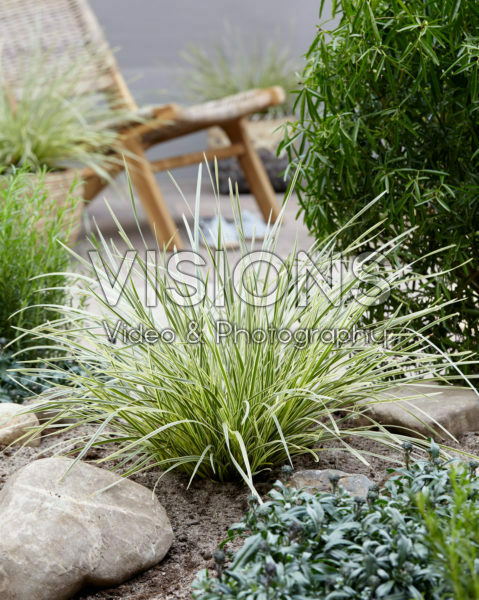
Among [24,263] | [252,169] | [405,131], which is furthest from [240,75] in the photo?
[405,131]

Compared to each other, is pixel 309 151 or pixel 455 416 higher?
pixel 309 151

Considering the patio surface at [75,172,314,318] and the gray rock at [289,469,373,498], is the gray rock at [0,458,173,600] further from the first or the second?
the patio surface at [75,172,314,318]

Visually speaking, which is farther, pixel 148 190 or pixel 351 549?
pixel 148 190

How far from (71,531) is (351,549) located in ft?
1.46

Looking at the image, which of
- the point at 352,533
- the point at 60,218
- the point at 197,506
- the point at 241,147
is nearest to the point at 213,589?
the point at 352,533

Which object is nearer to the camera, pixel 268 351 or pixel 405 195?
pixel 268 351

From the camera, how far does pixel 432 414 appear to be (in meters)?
1.54

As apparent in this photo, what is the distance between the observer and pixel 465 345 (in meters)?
1.63

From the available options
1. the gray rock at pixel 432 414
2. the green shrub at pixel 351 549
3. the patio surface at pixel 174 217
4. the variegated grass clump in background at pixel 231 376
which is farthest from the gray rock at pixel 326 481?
the patio surface at pixel 174 217

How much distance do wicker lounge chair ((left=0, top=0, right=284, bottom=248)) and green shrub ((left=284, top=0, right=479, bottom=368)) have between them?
2133 millimetres

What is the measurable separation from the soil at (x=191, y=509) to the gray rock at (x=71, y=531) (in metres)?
0.03

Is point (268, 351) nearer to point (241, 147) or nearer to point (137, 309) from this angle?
point (137, 309)

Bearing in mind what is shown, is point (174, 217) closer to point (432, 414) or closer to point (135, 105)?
point (135, 105)

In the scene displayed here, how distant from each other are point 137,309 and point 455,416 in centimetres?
73
